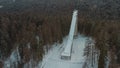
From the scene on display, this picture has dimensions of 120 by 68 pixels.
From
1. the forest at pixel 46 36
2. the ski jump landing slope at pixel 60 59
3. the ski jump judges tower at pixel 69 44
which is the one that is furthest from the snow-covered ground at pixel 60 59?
the forest at pixel 46 36

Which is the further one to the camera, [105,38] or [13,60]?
[13,60]

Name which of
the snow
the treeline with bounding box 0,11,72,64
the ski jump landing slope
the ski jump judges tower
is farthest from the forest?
the ski jump judges tower

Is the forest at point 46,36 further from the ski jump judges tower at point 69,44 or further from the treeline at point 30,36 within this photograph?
the ski jump judges tower at point 69,44

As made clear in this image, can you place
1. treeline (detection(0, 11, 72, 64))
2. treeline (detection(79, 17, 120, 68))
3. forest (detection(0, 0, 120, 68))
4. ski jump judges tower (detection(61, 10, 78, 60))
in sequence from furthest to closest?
1. ski jump judges tower (detection(61, 10, 78, 60))
2. treeline (detection(0, 11, 72, 64))
3. forest (detection(0, 0, 120, 68))
4. treeline (detection(79, 17, 120, 68))

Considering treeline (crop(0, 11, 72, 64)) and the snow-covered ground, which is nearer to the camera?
the snow-covered ground

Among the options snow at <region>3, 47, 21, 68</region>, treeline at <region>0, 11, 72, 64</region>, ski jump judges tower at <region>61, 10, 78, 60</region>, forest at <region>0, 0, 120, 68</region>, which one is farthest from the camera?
ski jump judges tower at <region>61, 10, 78, 60</region>

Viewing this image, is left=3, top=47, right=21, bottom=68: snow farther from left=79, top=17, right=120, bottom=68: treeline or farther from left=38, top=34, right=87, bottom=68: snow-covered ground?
left=79, top=17, right=120, bottom=68: treeline

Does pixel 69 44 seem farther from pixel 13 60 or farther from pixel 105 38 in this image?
pixel 13 60

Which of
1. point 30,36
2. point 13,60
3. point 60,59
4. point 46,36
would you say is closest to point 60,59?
point 60,59

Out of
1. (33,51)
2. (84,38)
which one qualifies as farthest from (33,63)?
(84,38)
